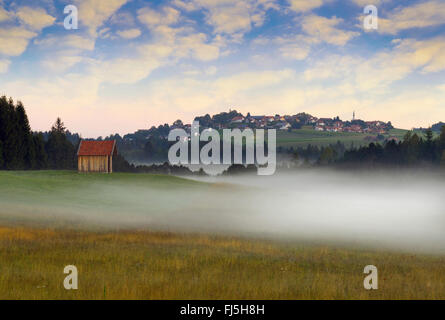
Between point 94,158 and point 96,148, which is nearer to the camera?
point 94,158

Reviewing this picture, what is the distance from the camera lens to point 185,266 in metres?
15.8

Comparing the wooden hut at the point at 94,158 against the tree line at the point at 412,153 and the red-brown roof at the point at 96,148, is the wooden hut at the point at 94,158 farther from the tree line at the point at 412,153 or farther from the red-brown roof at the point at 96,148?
the tree line at the point at 412,153

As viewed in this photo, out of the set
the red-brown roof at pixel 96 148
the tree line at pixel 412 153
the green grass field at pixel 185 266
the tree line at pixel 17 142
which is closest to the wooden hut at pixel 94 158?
the red-brown roof at pixel 96 148

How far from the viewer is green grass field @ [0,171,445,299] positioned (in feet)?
39.2

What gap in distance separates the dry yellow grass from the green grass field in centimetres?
3

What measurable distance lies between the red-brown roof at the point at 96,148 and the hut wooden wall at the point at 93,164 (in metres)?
0.91

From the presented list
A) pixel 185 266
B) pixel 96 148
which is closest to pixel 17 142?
pixel 96 148

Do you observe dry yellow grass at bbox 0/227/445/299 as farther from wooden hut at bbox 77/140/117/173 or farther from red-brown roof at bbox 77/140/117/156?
red-brown roof at bbox 77/140/117/156

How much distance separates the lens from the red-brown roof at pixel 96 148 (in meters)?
87.2

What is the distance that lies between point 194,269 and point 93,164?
7681cm

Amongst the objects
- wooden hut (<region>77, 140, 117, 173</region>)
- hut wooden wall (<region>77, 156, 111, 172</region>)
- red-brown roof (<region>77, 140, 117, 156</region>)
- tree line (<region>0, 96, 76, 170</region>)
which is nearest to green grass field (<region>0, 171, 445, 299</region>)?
hut wooden wall (<region>77, 156, 111, 172</region>)

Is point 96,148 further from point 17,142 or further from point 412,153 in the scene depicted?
point 412,153

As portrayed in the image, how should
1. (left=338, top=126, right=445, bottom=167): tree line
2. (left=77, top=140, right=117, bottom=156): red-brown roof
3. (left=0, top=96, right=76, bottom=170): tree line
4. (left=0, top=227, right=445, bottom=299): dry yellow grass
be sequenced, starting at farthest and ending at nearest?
(left=338, top=126, right=445, bottom=167): tree line, (left=0, top=96, right=76, bottom=170): tree line, (left=77, top=140, right=117, bottom=156): red-brown roof, (left=0, top=227, right=445, bottom=299): dry yellow grass
